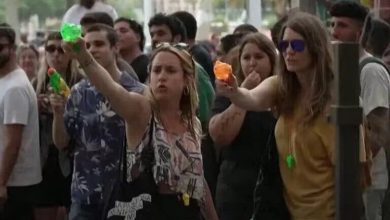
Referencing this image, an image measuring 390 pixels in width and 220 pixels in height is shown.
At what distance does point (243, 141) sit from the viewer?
6219 mm

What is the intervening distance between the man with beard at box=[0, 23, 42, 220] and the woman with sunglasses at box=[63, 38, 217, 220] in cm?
242

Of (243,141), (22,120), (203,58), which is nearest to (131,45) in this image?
(203,58)

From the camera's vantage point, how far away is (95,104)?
6.03m

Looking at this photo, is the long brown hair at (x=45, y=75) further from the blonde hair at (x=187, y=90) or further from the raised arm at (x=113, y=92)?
the raised arm at (x=113, y=92)

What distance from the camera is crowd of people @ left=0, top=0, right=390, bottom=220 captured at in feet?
15.7

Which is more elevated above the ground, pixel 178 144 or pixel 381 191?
pixel 178 144

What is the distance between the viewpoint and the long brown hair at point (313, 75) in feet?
15.6

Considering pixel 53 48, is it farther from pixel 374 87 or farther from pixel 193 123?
pixel 193 123

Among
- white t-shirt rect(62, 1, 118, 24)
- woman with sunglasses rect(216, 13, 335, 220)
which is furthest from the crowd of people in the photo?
white t-shirt rect(62, 1, 118, 24)

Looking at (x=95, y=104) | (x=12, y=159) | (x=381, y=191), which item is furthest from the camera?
(x=12, y=159)

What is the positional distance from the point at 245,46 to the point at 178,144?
1514 mm

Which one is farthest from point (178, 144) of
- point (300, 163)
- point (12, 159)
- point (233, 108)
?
point (12, 159)

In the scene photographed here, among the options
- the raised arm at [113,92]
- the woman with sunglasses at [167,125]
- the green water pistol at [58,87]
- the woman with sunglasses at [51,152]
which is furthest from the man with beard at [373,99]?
the woman with sunglasses at [51,152]

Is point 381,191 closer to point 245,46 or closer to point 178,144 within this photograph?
point 245,46
